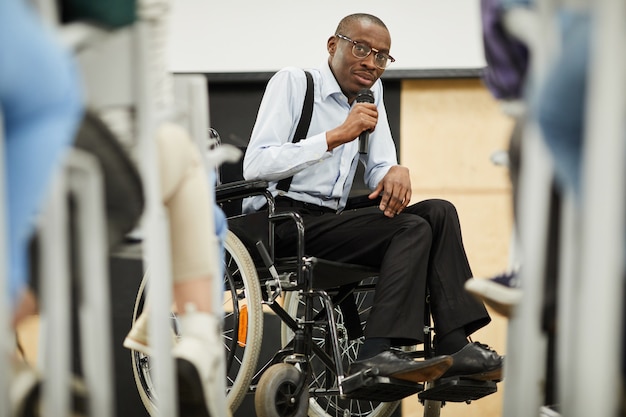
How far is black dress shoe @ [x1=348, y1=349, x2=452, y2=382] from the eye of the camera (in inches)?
74.6

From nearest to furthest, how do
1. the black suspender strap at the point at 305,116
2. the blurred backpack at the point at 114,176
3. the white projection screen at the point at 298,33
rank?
1. the blurred backpack at the point at 114,176
2. the black suspender strap at the point at 305,116
3. the white projection screen at the point at 298,33

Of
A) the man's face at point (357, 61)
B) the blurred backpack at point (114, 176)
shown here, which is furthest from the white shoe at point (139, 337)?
the man's face at point (357, 61)

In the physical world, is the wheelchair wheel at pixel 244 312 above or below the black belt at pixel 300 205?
below

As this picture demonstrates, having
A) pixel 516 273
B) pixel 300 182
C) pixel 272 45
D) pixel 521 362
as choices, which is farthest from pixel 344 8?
pixel 521 362

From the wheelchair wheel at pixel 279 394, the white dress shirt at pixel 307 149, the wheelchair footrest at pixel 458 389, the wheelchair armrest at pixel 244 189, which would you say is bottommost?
the wheelchair wheel at pixel 279 394

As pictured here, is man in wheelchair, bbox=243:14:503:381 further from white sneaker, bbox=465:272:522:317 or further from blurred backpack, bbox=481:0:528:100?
blurred backpack, bbox=481:0:528:100

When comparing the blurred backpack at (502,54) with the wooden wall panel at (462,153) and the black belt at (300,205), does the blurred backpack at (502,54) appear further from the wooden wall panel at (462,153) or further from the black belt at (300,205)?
the wooden wall panel at (462,153)

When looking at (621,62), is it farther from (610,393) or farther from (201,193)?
(201,193)

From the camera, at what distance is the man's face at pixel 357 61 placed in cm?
274

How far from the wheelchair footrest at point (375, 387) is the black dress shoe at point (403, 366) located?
0.01 metres

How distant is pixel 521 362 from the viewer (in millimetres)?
→ 941

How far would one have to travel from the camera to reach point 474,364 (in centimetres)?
205

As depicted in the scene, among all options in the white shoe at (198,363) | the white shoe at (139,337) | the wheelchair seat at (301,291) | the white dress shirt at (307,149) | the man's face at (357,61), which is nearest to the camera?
the white shoe at (198,363)

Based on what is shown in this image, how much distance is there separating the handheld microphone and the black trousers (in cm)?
21
